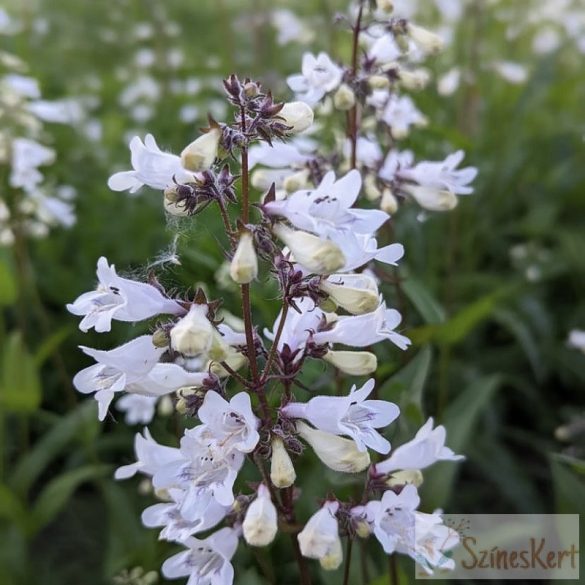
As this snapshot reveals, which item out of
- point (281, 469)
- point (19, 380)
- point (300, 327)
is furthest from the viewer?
point (19, 380)

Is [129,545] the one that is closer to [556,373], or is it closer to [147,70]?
[556,373]

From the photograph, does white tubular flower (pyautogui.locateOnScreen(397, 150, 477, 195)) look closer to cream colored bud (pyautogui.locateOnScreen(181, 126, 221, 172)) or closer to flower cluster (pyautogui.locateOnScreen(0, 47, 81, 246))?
cream colored bud (pyautogui.locateOnScreen(181, 126, 221, 172))

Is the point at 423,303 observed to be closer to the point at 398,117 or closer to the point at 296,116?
the point at 398,117

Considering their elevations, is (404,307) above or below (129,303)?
above

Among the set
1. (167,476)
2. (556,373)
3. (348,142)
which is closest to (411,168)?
(348,142)

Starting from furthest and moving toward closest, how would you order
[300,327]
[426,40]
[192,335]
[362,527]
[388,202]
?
1. [426,40]
2. [388,202]
3. [300,327]
4. [362,527]
5. [192,335]

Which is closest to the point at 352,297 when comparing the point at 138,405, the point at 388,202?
the point at 388,202

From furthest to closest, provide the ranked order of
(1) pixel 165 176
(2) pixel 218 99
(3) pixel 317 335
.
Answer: (2) pixel 218 99 < (3) pixel 317 335 < (1) pixel 165 176
